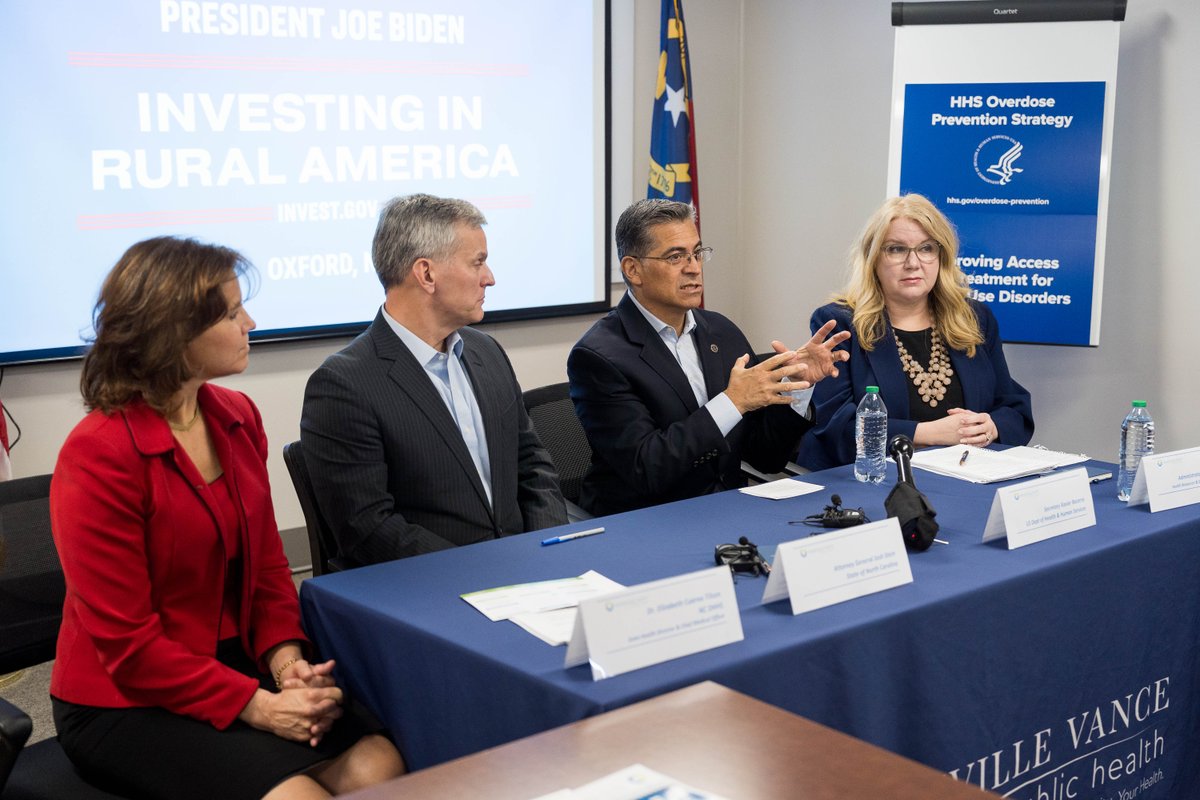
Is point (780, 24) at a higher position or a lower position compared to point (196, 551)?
higher

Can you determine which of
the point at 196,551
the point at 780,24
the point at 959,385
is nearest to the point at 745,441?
the point at 959,385

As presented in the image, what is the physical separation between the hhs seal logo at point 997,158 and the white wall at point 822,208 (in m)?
0.42

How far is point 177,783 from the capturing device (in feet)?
5.79

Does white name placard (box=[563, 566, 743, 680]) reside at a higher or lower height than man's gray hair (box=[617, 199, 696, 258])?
lower

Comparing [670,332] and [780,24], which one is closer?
[670,332]

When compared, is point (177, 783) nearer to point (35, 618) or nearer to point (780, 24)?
point (35, 618)

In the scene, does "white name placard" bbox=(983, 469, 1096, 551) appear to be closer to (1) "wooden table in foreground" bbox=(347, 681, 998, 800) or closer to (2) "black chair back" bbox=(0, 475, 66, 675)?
(1) "wooden table in foreground" bbox=(347, 681, 998, 800)

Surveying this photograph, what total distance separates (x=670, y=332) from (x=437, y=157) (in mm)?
1933

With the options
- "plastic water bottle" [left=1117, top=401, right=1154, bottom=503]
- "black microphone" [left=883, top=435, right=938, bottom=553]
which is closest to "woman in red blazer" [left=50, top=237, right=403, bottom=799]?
"black microphone" [left=883, top=435, right=938, bottom=553]

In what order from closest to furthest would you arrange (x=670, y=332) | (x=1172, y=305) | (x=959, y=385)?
(x=670, y=332) < (x=959, y=385) < (x=1172, y=305)

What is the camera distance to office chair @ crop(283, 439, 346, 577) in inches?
96.0

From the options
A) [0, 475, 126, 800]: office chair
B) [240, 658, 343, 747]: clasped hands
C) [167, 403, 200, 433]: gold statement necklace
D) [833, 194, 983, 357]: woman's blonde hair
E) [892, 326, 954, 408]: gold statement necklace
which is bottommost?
[240, 658, 343, 747]: clasped hands

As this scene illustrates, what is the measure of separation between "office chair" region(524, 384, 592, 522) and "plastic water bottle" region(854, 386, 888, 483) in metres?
0.72

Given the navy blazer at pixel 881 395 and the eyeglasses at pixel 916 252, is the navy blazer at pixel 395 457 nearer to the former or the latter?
the navy blazer at pixel 881 395
